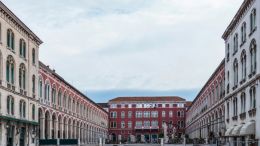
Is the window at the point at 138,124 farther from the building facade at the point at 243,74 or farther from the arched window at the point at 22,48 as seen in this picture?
the arched window at the point at 22,48

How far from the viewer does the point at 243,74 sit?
4250 cm

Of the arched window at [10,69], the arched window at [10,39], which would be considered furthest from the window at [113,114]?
the arched window at [10,39]

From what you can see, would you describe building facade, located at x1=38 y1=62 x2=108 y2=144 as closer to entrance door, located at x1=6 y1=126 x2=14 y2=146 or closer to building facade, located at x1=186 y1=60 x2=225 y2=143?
entrance door, located at x1=6 y1=126 x2=14 y2=146

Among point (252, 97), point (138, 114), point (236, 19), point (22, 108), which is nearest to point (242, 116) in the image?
point (252, 97)

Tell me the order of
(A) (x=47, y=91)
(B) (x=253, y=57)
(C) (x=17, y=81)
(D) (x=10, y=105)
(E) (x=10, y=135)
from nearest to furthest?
(B) (x=253, y=57) < (D) (x=10, y=105) < (E) (x=10, y=135) < (C) (x=17, y=81) < (A) (x=47, y=91)

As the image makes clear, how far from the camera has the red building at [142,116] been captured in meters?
148

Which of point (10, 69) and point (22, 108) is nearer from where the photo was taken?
point (10, 69)

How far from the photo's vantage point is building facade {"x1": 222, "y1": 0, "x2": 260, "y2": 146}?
36.3 m

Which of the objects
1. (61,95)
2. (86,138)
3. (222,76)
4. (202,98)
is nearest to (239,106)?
(222,76)

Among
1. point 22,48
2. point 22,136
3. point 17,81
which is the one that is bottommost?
point 22,136

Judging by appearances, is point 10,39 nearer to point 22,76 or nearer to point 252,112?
point 22,76

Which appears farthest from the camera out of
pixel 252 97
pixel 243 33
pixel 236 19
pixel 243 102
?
pixel 236 19

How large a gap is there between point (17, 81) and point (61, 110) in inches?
902

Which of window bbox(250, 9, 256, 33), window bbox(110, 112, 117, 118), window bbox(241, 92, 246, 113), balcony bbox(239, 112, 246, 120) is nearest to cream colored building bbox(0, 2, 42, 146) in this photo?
balcony bbox(239, 112, 246, 120)
